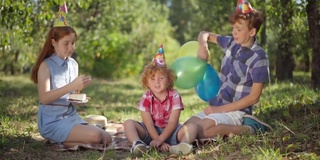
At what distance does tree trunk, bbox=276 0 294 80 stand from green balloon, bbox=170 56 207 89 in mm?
2697

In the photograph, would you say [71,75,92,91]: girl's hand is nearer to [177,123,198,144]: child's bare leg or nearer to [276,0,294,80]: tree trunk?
[177,123,198,144]: child's bare leg

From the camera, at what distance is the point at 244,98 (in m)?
4.14

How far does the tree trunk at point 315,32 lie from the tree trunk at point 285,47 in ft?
1.26

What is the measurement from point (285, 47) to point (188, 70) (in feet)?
21.4

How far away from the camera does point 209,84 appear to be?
4492 mm

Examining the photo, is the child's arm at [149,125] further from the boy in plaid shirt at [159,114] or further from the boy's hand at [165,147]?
the boy's hand at [165,147]

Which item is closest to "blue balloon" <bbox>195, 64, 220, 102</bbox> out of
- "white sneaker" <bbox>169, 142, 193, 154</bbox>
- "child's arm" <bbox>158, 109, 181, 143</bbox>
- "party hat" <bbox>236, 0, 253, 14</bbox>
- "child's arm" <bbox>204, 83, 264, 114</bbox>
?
"child's arm" <bbox>204, 83, 264, 114</bbox>

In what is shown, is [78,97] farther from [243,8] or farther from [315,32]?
[315,32]

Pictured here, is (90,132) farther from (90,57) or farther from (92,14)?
(90,57)

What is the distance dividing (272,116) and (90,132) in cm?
207

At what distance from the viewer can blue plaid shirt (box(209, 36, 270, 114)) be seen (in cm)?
415

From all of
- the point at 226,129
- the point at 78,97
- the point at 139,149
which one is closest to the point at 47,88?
the point at 78,97

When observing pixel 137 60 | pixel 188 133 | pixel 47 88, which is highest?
pixel 47 88

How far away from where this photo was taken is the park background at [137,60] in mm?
3879
